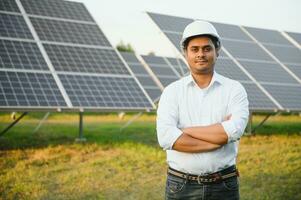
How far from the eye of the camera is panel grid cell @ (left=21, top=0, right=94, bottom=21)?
1316cm

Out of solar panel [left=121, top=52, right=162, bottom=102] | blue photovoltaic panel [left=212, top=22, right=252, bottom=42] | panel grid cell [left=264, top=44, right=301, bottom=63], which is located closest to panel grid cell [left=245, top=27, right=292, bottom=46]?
panel grid cell [left=264, top=44, right=301, bottom=63]

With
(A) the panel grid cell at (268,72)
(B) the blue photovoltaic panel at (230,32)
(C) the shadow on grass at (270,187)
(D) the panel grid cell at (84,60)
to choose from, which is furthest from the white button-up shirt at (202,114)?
(B) the blue photovoltaic panel at (230,32)

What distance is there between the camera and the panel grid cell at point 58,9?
43.2 feet

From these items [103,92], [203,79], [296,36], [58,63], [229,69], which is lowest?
[203,79]

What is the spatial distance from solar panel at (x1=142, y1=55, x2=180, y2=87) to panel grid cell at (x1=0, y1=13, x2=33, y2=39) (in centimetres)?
734

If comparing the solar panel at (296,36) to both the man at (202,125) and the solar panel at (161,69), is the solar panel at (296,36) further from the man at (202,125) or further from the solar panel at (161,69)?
the man at (202,125)

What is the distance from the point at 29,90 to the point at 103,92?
1.95m

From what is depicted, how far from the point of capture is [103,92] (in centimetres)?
1105

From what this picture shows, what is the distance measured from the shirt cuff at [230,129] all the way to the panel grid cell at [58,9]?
11.0 metres

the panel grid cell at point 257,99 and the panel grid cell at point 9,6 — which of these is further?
the panel grid cell at point 257,99

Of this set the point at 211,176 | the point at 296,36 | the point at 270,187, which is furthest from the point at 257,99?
the point at 211,176

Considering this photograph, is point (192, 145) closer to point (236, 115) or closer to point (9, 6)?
point (236, 115)

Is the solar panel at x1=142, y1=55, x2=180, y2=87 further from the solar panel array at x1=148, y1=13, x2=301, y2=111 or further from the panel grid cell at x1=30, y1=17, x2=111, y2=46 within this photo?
the panel grid cell at x1=30, y1=17, x2=111, y2=46

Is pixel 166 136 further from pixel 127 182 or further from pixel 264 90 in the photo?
pixel 264 90
